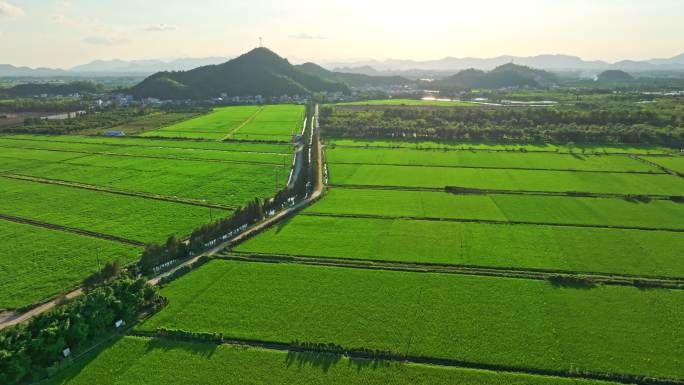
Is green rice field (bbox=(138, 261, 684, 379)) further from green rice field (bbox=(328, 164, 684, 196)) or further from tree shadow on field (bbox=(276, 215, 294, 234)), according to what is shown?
green rice field (bbox=(328, 164, 684, 196))

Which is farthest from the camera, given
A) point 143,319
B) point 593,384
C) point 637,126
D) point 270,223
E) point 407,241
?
point 637,126

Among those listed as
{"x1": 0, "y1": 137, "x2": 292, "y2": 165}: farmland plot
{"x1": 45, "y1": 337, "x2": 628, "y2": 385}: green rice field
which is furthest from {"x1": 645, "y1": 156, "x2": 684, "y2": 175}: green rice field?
{"x1": 0, "y1": 137, "x2": 292, "y2": 165}: farmland plot

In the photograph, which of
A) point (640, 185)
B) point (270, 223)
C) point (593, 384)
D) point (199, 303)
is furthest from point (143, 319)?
point (640, 185)

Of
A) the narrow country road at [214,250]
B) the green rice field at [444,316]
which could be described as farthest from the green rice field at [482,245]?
the green rice field at [444,316]

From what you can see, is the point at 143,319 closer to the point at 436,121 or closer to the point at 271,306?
the point at 271,306

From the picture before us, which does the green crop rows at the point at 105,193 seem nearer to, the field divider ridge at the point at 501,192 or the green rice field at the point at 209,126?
the green rice field at the point at 209,126

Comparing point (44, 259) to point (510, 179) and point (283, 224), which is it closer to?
point (283, 224)
